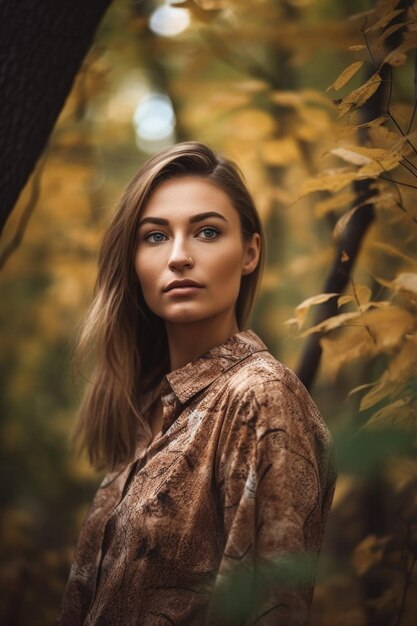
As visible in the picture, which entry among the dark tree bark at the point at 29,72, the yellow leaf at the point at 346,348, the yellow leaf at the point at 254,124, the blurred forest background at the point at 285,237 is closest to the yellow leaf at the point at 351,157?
the blurred forest background at the point at 285,237

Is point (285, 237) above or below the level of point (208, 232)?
above

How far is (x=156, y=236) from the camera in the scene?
5.61 ft

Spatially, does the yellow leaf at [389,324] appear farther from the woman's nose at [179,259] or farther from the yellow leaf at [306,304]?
the woman's nose at [179,259]

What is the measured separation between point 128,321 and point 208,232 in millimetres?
513

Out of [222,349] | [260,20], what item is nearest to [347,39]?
[260,20]

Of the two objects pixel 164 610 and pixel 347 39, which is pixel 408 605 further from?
pixel 347 39

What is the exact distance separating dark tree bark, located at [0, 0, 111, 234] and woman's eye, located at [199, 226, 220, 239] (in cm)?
62

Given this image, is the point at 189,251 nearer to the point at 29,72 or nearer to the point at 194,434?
the point at 194,434

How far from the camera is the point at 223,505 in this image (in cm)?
140

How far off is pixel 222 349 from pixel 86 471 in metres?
3.23

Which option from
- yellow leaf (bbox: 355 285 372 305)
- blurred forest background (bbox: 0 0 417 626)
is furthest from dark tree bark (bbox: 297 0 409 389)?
yellow leaf (bbox: 355 285 372 305)

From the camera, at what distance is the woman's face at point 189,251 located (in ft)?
5.31

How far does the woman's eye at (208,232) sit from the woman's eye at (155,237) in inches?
4.4

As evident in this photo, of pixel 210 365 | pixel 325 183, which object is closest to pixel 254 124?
pixel 325 183
